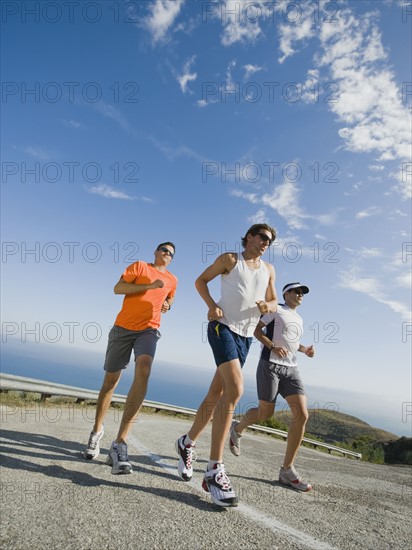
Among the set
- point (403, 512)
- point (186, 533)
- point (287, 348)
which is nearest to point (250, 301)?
point (287, 348)

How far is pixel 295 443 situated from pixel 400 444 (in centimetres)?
2491

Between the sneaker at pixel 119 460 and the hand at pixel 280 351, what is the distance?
2080 millimetres

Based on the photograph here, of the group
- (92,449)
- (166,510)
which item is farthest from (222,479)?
(92,449)

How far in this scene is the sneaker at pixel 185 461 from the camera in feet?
10.8

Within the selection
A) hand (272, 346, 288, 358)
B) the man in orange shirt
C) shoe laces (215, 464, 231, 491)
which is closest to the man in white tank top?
shoe laces (215, 464, 231, 491)

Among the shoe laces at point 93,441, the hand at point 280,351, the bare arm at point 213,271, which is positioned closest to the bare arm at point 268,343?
the hand at point 280,351

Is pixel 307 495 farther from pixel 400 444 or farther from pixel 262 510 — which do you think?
pixel 400 444

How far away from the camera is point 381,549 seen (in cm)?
218

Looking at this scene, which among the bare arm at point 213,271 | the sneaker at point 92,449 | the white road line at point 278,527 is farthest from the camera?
the sneaker at point 92,449

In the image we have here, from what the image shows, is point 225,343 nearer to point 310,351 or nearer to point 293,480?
point 293,480

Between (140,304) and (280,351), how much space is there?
70.7 inches

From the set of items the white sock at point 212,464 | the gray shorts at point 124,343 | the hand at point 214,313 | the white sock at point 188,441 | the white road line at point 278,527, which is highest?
the hand at point 214,313

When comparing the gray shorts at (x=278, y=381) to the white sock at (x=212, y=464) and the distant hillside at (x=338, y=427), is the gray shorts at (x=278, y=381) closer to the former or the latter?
the white sock at (x=212, y=464)

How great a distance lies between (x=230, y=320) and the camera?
3.47m
